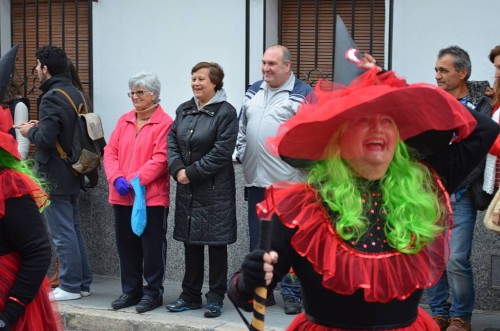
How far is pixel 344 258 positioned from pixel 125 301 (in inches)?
168

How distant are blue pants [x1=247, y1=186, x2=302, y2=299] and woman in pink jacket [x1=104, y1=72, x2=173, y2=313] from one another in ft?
2.14

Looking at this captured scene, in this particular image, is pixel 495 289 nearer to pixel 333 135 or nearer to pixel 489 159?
pixel 489 159

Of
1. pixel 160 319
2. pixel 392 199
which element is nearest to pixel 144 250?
pixel 160 319

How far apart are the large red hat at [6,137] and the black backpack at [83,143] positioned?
11.0 feet

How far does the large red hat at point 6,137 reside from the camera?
394cm

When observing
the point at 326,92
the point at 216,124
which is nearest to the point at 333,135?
the point at 326,92

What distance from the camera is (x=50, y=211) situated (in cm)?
757

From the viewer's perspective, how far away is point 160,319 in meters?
6.87

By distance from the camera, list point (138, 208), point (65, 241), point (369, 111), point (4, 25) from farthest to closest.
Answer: point (4, 25) → point (65, 241) → point (138, 208) → point (369, 111)

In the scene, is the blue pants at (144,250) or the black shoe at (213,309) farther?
the blue pants at (144,250)

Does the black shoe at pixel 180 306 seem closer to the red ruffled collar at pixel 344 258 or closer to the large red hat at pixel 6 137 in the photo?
the large red hat at pixel 6 137

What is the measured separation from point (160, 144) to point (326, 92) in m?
3.90

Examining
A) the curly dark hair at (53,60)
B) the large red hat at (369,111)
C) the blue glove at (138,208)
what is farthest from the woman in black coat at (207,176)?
the large red hat at (369,111)

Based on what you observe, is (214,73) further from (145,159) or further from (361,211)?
(361,211)
